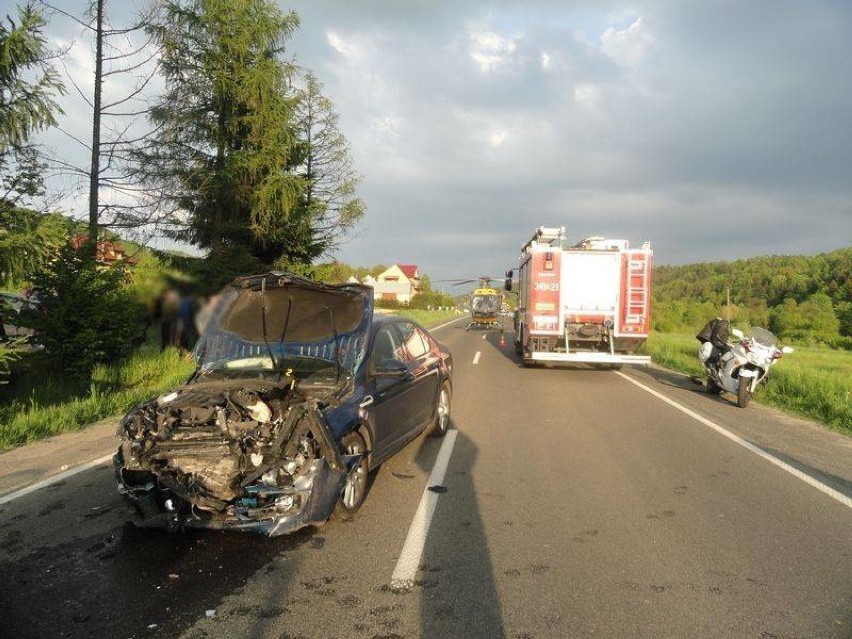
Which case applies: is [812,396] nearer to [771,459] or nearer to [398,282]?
[771,459]

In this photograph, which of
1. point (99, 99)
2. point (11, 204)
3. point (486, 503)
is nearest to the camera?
point (486, 503)

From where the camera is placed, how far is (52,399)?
31.1 ft

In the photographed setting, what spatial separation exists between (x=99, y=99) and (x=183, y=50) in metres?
3.88

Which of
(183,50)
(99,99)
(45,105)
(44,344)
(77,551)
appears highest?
(183,50)

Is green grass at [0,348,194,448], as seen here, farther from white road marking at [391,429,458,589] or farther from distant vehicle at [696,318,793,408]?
distant vehicle at [696,318,793,408]

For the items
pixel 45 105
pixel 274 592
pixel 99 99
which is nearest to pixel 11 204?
pixel 45 105

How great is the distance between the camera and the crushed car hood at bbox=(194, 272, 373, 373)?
18.6ft

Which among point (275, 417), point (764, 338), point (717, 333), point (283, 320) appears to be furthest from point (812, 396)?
point (275, 417)

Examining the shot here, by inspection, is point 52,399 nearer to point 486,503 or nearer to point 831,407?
point 486,503

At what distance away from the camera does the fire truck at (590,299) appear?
45.9 feet

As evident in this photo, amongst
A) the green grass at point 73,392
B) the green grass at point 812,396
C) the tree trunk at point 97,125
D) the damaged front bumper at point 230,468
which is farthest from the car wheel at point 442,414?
the tree trunk at point 97,125

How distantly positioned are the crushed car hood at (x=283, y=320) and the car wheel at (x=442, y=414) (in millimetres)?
2098

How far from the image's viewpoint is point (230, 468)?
4.23 metres

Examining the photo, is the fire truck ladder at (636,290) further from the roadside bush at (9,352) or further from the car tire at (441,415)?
the roadside bush at (9,352)
